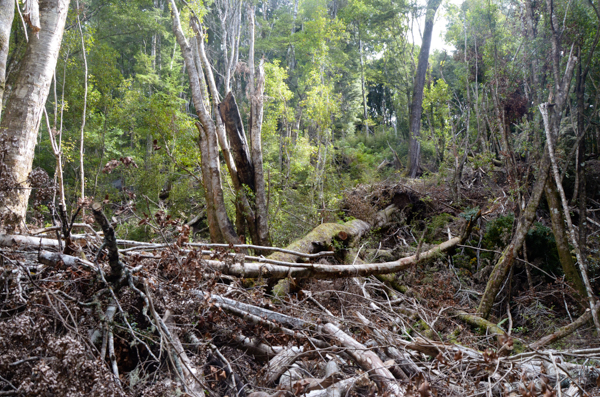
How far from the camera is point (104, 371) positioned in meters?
1.63

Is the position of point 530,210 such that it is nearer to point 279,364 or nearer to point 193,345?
point 279,364

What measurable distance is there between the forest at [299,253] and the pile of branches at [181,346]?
15 millimetres

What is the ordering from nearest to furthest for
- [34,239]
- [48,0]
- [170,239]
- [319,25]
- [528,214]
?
[34,239] → [170,239] → [48,0] → [528,214] → [319,25]

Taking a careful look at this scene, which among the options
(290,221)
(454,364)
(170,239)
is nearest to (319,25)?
(290,221)

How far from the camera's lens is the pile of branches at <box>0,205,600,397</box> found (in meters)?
1.71

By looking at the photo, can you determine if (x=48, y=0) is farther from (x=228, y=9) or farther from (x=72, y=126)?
(x=228, y=9)

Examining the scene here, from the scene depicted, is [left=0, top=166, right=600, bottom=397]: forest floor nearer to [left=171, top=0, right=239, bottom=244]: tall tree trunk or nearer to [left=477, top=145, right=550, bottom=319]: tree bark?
[left=477, top=145, right=550, bottom=319]: tree bark

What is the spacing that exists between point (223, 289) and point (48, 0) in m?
3.79

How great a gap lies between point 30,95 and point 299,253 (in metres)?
3.25

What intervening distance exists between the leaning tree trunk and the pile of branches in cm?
133

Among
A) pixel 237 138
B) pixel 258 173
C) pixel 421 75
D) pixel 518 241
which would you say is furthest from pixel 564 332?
pixel 421 75

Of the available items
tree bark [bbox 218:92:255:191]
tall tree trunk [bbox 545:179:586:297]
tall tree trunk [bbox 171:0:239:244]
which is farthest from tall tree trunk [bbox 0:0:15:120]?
tall tree trunk [bbox 545:179:586:297]

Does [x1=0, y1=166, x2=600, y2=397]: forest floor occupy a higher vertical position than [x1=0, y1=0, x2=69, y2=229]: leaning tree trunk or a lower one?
lower

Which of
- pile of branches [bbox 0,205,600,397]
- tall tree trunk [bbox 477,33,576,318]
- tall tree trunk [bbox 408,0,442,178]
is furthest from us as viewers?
tall tree trunk [bbox 408,0,442,178]
